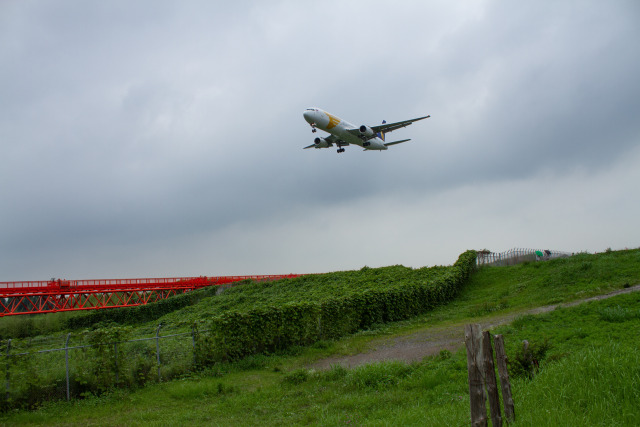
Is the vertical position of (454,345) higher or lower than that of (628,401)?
lower

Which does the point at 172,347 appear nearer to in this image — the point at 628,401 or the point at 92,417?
the point at 92,417

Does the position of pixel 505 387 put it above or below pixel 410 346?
above

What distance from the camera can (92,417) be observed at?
12.9 m

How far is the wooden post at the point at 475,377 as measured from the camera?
6.14 m

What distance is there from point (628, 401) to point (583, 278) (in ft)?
89.0

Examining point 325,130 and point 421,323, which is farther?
point 325,130

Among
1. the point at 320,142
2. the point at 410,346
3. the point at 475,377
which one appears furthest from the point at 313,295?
the point at 475,377

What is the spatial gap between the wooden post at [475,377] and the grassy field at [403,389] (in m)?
1.16

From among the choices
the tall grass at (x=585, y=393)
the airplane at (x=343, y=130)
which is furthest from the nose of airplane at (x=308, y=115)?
the tall grass at (x=585, y=393)

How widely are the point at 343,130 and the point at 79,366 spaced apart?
2744 cm

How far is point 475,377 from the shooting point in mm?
6227

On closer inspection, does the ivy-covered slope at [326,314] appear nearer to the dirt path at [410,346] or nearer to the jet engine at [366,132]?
the dirt path at [410,346]

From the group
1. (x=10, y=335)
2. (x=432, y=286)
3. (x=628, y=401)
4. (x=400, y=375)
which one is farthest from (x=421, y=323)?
(x=10, y=335)

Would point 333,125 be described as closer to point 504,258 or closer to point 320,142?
point 320,142
